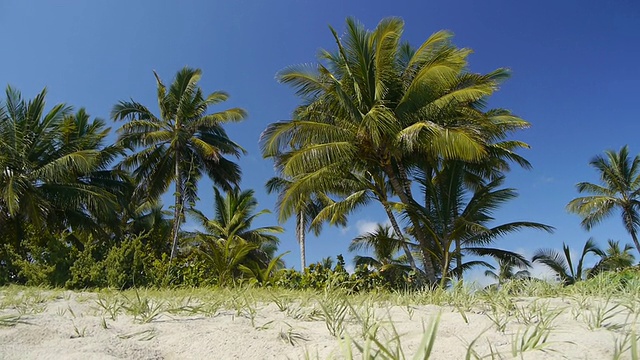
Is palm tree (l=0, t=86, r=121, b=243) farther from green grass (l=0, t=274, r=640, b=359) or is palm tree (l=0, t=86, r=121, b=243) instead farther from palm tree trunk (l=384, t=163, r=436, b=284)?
green grass (l=0, t=274, r=640, b=359)

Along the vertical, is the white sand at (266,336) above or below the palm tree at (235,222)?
below

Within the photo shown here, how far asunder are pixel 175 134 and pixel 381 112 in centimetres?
986

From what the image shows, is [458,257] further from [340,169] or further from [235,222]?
[235,222]

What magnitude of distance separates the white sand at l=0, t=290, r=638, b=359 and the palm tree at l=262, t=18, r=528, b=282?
7271mm

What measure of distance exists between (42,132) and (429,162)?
13572 millimetres

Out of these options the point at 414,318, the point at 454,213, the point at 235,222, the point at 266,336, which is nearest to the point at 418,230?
the point at 454,213

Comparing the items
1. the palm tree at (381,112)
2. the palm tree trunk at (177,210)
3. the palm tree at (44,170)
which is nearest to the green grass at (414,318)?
the palm tree at (381,112)

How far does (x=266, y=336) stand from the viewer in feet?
6.15

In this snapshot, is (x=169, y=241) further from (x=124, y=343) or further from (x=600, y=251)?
(x=600, y=251)

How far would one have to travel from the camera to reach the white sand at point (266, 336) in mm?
1562

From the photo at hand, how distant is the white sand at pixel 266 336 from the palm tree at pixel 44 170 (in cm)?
1102

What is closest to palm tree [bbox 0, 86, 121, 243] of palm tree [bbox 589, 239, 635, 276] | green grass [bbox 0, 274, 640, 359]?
green grass [bbox 0, 274, 640, 359]

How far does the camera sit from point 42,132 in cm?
1332

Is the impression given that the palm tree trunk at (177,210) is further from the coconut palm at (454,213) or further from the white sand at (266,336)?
the white sand at (266,336)
